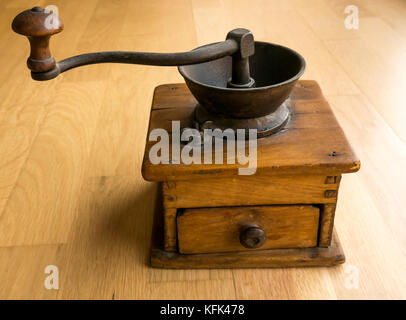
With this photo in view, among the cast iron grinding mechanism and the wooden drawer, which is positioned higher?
the cast iron grinding mechanism

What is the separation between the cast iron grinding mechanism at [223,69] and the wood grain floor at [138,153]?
306 millimetres

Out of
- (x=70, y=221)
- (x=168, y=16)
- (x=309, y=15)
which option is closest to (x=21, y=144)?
(x=70, y=221)

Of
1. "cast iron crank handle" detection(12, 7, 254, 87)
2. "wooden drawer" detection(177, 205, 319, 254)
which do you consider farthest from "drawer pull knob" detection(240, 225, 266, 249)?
"cast iron crank handle" detection(12, 7, 254, 87)

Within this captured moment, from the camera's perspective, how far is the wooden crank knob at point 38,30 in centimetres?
69

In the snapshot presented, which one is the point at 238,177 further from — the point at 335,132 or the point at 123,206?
the point at 123,206

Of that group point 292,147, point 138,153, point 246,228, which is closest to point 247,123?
point 292,147

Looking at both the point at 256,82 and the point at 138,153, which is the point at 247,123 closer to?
the point at 256,82

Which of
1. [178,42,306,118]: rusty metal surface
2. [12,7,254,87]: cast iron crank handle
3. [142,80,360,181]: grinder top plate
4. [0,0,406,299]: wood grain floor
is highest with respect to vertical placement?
[12,7,254,87]: cast iron crank handle

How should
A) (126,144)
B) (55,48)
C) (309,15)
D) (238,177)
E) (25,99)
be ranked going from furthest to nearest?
(309,15), (55,48), (25,99), (126,144), (238,177)

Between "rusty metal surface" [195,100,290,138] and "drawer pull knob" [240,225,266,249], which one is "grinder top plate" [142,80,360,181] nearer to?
"rusty metal surface" [195,100,290,138]

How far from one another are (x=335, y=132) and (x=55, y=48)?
145 centimetres

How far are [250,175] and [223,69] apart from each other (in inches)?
10.0

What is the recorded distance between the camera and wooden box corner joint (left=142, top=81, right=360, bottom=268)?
85 cm
